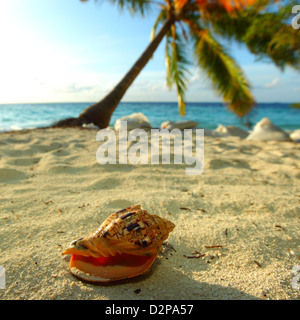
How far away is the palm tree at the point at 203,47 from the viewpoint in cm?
708

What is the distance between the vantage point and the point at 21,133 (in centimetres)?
502

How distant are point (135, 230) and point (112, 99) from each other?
631cm

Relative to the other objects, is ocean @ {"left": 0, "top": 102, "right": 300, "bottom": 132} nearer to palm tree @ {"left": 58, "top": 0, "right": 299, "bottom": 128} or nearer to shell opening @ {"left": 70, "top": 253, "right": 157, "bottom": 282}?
palm tree @ {"left": 58, "top": 0, "right": 299, "bottom": 128}

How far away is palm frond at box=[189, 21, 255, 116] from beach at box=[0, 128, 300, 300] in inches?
173

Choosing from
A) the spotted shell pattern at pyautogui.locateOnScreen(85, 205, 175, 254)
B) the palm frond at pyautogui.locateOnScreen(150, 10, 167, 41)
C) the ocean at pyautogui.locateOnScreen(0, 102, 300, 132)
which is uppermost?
the palm frond at pyautogui.locateOnScreen(150, 10, 167, 41)

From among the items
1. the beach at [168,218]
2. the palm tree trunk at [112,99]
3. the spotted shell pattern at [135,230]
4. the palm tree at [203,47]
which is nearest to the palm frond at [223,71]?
the palm tree at [203,47]

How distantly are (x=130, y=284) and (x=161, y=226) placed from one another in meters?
0.31

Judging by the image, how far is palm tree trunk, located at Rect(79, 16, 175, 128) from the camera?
22.4ft

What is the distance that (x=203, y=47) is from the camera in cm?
811

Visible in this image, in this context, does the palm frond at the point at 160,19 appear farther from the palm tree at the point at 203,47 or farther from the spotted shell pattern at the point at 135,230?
the spotted shell pattern at the point at 135,230

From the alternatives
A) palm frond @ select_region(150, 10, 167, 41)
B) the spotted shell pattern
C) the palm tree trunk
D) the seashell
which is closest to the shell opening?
the seashell

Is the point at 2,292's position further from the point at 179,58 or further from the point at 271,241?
the point at 179,58

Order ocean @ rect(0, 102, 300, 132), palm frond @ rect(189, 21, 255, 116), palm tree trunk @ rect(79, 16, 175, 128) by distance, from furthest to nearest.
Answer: ocean @ rect(0, 102, 300, 132), palm frond @ rect(189, 21, 255, 116), palm tree trunk @ rect(79, 16, 175, 128)

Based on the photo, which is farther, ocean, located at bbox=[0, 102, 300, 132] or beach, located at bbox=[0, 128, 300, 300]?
ocean, located at bbox=[0, 102, 300, 132]
